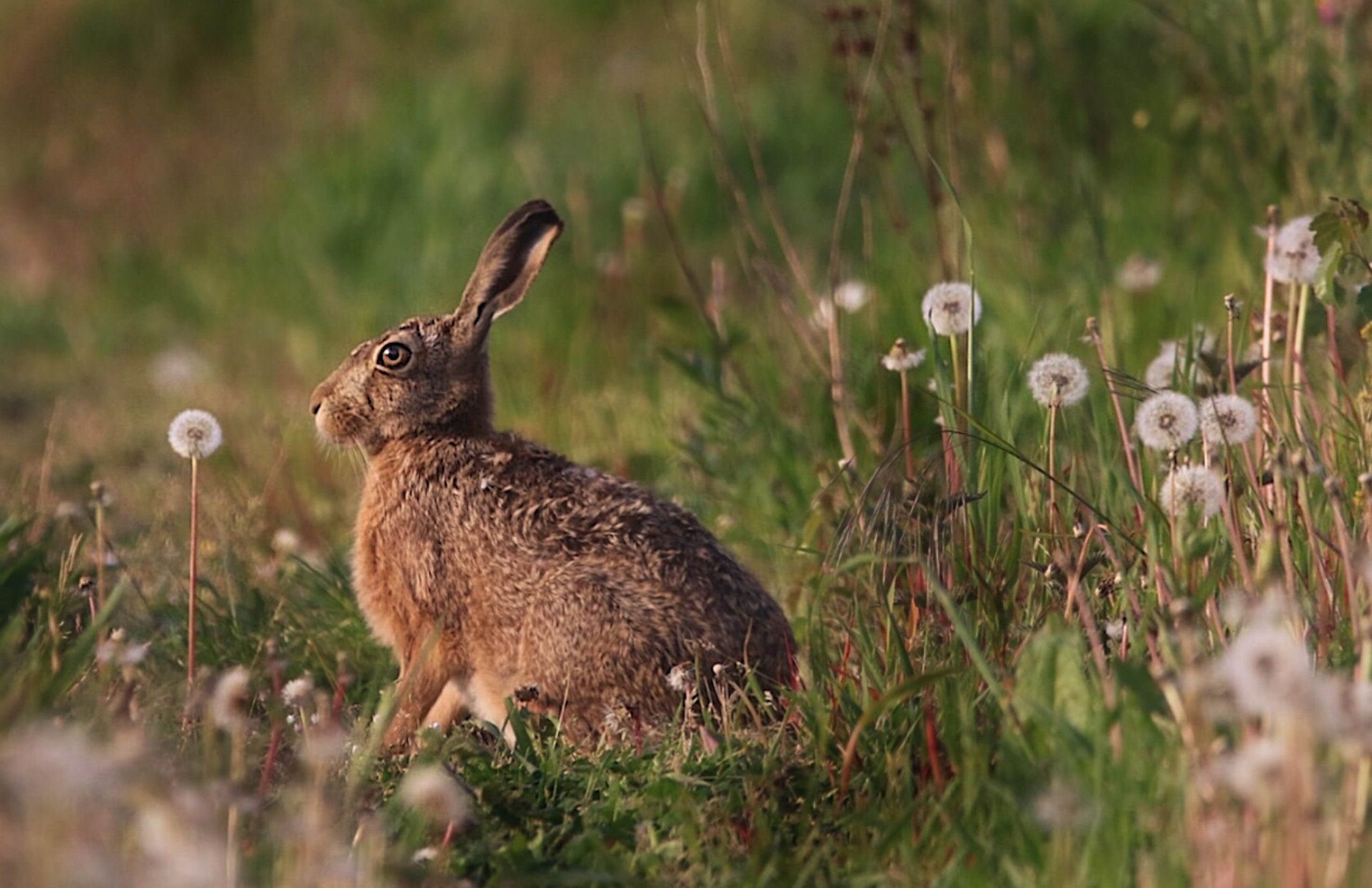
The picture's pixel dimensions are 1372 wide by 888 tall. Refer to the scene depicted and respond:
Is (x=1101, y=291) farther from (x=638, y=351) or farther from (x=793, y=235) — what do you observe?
(x=793, y=235)

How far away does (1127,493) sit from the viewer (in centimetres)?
399

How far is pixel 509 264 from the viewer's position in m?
4.92

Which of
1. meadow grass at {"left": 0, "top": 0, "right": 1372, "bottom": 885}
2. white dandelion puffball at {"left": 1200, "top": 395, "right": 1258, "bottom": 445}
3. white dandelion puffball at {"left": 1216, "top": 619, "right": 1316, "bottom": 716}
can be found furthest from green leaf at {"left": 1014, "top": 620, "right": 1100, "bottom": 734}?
white dandelion puffball at {"left": 1200, "top": 395, "right": 1258, "bottom": 445}

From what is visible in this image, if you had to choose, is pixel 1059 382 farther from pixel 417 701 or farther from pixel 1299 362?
pixel 417 701

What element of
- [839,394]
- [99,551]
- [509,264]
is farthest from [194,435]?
[839,394]

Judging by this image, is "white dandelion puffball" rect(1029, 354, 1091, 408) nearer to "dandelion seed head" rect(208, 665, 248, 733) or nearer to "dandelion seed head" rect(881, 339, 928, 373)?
"dandelion seed head" rect(881, 339, 928, 373)

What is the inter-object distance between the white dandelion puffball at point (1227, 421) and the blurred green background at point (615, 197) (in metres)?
0.52

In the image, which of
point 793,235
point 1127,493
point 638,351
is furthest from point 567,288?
point 1127,493

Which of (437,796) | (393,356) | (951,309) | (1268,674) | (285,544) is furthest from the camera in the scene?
(285,544)

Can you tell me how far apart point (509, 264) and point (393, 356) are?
1.26 feet

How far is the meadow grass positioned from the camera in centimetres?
296

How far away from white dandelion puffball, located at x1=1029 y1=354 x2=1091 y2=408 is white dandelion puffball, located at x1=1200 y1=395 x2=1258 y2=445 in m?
0.26

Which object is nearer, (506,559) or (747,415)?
(506,559)

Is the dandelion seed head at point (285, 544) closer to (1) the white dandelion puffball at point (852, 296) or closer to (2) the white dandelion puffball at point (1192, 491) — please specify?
(1) the white dandelion puffball at point (852, 296)
